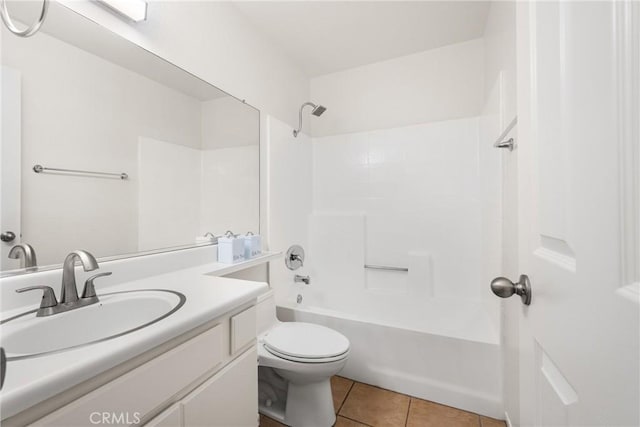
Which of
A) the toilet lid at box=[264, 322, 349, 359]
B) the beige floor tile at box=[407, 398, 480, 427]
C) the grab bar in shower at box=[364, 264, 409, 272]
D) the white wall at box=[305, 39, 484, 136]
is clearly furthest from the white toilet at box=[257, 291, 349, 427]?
the white wall at box=[305, 39, 484, 136]

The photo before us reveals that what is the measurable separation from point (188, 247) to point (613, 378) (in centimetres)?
148

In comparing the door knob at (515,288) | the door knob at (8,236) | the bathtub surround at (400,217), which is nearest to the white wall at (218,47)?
the bathtub surround at (400,217)

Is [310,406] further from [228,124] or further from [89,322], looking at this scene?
[228,124]

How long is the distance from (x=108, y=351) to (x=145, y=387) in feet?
0.50

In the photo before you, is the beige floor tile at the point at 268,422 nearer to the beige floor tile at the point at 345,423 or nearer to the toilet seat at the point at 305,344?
the beige floor tile at the point at 345,423

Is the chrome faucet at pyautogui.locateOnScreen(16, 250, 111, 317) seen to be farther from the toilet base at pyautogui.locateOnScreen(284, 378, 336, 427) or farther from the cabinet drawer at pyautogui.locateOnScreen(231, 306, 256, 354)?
the toilet base at pyautogui.locateOnScreen(284, 378, 336, 427)

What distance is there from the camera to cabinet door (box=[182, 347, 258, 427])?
711mm

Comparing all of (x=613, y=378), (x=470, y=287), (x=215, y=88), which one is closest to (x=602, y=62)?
(x=613, y=378)

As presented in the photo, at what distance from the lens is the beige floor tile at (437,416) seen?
138cm

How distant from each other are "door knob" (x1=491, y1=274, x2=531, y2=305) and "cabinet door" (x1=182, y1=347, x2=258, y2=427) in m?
0.81

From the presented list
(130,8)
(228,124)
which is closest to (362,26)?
(228,124)

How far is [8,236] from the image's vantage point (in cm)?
79

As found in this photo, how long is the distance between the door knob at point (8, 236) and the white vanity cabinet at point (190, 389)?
2.10 ft

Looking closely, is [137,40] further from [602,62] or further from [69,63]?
[602,62]
